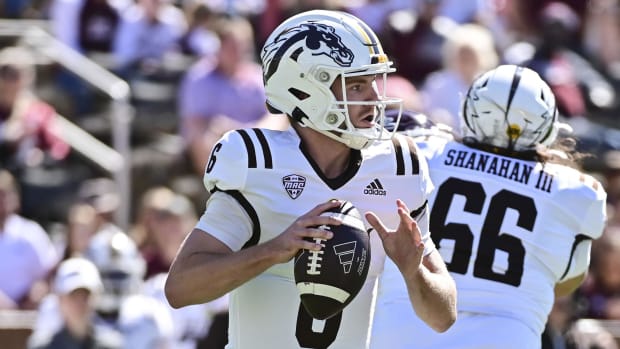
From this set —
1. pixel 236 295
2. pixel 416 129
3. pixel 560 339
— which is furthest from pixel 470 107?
pixel 560 339

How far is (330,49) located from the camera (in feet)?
12.7

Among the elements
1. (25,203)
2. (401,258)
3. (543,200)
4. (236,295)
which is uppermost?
(401,258)

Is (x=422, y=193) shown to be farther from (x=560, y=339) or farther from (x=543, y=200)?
(x=560, y=339)

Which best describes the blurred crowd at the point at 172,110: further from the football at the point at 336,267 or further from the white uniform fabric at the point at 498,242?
the football at the point at 336,267

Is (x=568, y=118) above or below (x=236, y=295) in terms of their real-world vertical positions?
below

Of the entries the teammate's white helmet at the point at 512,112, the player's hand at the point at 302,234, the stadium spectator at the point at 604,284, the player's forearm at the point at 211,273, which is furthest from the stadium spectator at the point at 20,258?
the player's hand at the point at 302,234

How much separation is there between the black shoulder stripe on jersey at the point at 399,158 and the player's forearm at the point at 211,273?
1.75 ft

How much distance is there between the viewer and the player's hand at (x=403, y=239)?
3.70 m

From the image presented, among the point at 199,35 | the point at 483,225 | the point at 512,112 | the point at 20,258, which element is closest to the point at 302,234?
the point at 483,225

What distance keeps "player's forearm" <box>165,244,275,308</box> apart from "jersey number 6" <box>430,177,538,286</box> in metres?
1.46

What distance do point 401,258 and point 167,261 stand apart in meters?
5.39

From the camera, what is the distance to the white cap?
820 centimetres

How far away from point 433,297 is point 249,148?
638 mm

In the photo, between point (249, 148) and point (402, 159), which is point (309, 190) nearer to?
point (249, 148)
